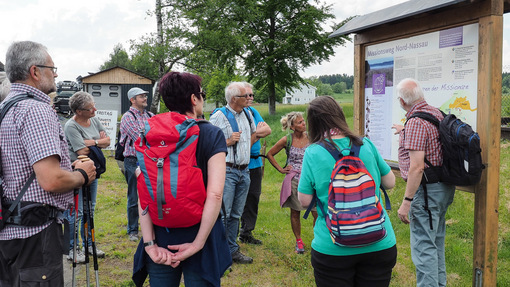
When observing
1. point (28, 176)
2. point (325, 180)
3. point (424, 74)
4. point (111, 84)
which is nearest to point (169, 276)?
point (28, 176)

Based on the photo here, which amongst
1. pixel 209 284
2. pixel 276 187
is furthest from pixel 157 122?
pixel 276 187

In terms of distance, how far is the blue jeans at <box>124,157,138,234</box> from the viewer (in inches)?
235

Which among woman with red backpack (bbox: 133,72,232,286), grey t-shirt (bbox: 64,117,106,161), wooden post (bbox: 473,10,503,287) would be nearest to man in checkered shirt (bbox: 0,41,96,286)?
woman with red backpack (bbox: 133,72,232,286)

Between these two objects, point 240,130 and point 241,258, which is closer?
point 240,130

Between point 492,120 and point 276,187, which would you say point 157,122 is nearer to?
point 492,120

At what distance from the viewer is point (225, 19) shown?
2752cm

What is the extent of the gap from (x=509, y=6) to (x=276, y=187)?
6.97 m

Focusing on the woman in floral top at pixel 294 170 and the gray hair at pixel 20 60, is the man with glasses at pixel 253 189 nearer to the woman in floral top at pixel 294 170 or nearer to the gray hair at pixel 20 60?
the woman in floral top at pixel 294 170

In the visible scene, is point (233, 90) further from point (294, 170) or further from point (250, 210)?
point (250, 210)

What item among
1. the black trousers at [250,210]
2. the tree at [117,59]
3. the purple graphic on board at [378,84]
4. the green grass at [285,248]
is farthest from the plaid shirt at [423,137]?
the tree at [117,59]

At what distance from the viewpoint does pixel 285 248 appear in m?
5.73

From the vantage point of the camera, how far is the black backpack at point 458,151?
11.1ft

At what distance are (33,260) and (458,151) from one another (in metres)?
3.27

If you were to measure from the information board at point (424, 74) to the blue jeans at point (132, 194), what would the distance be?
11.1ft
